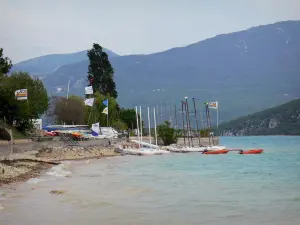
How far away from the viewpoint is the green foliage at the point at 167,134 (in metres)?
94.7

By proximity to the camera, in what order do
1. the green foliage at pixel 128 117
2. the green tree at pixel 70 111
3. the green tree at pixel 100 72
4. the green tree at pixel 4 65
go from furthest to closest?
the green foliage at pixel 128 117
the green tree at pixel 100 72
the green tree at pixel 70 111
the green tree at pixel 4 65

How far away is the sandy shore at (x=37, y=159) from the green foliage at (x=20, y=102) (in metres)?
10.9

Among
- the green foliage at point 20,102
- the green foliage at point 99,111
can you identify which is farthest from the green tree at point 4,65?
the green foliage at point 99,111

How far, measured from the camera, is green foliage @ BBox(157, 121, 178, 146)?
9466 centimetres

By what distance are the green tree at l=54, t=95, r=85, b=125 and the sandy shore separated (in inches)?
1138

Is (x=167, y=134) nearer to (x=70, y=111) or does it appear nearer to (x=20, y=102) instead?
(x=70, y=111)

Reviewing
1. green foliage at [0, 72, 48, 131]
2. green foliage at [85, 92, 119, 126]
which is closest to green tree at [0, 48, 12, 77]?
green foliage at [0, 72, 48, 131]

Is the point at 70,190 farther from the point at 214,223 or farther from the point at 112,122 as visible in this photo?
the point at 112,122

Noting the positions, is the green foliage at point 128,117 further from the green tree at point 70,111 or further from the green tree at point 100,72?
the green tree at point 70,111

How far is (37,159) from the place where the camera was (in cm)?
4316

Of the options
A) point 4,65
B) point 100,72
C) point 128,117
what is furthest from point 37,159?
point 128,117

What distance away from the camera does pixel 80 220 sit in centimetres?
1595

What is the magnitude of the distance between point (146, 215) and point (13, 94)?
2098 inches

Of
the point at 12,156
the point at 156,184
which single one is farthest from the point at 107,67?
the point at 156,184
